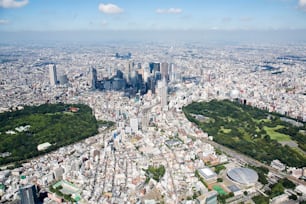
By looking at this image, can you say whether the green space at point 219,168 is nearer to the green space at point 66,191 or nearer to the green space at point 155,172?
the green space at point 155,172

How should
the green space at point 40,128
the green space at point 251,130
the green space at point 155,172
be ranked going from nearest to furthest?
the green space at point 155,172, the green space at point 251,130, the green space at point 40,128

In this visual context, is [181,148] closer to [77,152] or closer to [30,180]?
[77,152]

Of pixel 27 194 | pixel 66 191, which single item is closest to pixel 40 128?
pixel 66 191

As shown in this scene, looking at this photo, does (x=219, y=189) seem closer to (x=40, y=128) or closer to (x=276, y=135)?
(x=276, y=135)

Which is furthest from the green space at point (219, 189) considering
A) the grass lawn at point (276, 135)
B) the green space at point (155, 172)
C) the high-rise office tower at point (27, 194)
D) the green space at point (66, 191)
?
the grass lawn at point (276, 135)

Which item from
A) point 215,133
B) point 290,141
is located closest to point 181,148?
point 215,133

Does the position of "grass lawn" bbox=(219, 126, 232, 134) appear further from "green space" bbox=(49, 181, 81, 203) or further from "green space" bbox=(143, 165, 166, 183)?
"green space" bbox=(49, 181, 81, 203)
